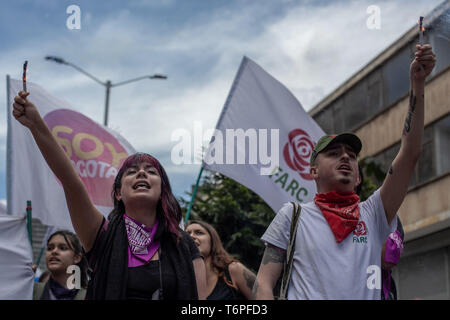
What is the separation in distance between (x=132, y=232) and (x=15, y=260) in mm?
3599

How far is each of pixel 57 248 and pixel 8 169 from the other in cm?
244

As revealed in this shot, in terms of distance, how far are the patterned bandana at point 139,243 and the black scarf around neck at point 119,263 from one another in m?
0.02

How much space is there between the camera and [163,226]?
332cm

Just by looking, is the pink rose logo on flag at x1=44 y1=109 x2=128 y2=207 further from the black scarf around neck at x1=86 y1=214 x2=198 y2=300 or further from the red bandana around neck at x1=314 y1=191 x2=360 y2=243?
the red bandana around neck at x1=314 y1=191 x2=360 y2=243

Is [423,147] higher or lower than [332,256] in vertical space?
higher

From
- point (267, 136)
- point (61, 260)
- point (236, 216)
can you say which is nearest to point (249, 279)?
point (61, 260)

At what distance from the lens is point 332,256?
3.11m

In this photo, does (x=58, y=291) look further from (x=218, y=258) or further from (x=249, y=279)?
(x=249, y=279)

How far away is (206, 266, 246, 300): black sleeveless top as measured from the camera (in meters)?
5.57

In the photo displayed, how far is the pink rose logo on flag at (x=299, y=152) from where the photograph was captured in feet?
25.8

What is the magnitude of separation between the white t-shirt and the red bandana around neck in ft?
0.10

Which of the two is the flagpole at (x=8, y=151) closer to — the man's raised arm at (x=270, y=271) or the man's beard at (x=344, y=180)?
the man's raised arm at (x=270, y=271)

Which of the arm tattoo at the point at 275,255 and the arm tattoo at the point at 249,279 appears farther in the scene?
the arm tattoo at the point at 249,279

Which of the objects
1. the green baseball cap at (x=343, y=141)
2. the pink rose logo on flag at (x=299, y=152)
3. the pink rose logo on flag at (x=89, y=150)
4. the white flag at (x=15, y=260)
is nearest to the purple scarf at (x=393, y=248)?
the green baseball cap at (x=343, y=141)
